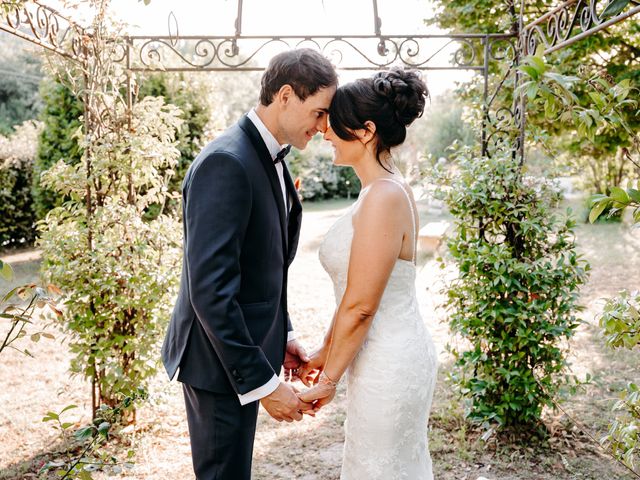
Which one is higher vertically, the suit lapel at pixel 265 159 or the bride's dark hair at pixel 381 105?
the bride's dark hair at pixel 381 105

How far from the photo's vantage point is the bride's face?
2342 mm

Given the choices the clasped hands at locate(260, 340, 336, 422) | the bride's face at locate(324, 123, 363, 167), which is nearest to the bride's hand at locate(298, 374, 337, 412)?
the clasped hands at locate(260, 340, 336, 422)

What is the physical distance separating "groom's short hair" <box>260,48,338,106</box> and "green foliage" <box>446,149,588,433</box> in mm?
1845

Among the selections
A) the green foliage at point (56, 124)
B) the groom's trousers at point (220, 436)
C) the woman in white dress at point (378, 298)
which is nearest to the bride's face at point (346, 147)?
the woman in white dress at point (378, 298)

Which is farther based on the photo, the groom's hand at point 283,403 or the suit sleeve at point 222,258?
the groom's hand at point 283,403

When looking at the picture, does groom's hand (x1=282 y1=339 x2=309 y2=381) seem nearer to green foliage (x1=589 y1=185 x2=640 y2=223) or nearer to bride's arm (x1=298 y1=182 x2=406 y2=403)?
bride's arm (x1=298 y1=182 x2=406 y2=403)

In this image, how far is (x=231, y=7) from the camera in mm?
3807

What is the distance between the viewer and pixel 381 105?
2229 mm

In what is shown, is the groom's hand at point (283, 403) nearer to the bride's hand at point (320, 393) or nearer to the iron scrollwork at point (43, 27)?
the bride's hand at point (320, 393)

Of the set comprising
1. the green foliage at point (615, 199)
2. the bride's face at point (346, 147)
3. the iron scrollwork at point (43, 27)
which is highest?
the iron scrollwork at point (43, 27)

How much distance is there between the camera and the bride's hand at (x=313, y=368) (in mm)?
2736

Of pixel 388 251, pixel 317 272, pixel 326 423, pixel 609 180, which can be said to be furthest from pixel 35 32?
pixel 609 180

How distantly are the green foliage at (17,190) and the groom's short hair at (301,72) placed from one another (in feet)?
33.4

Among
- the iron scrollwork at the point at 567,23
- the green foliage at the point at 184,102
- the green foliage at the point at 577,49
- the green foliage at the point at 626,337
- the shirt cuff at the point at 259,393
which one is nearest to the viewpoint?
the green foliage at the point at 626,337
